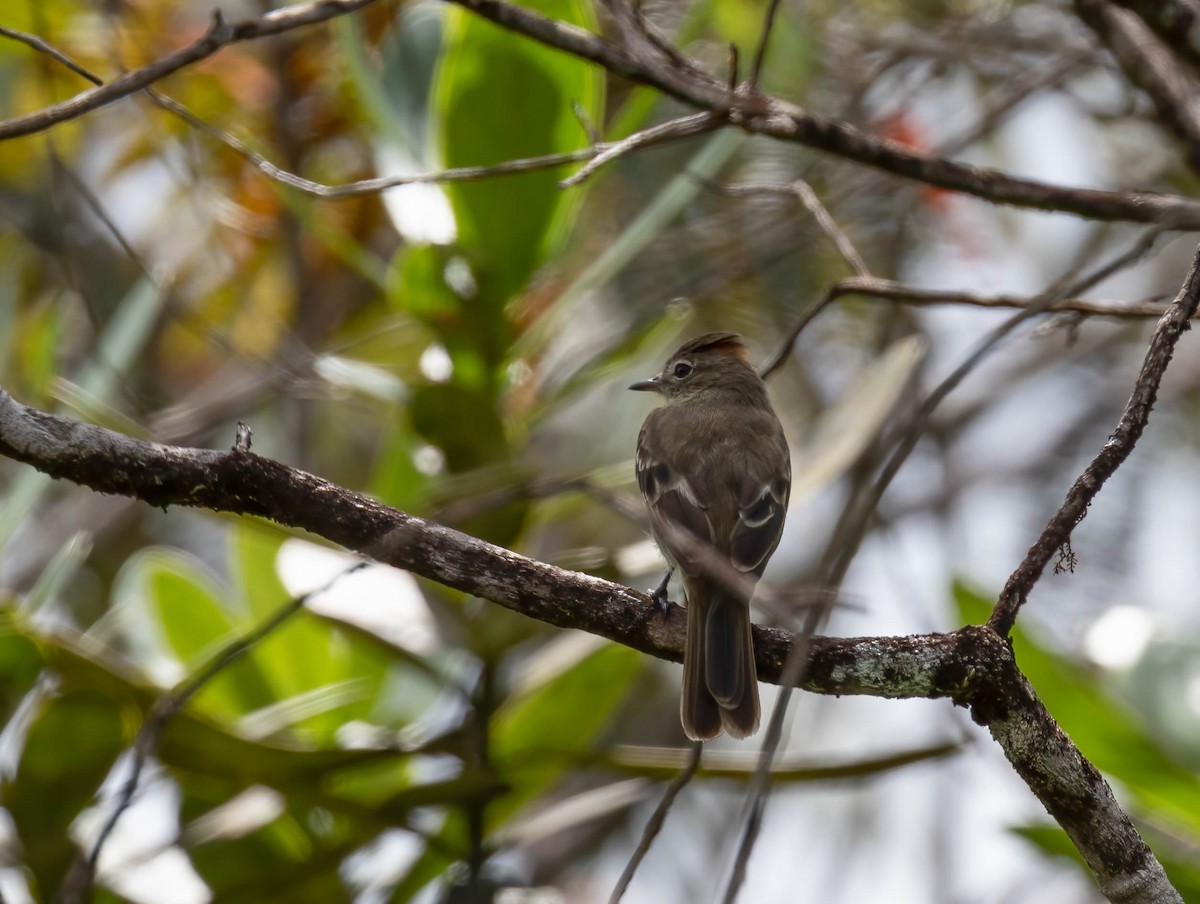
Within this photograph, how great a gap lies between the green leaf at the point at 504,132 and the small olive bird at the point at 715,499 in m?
0.73

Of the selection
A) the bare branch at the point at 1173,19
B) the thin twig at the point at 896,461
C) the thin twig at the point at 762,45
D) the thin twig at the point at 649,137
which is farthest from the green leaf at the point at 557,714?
the bare branch at the point at 1173,19

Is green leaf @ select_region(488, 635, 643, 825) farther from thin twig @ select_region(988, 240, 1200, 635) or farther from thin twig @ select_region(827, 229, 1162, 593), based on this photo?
thin twig @ select_region(827, 229, 1162, 593)

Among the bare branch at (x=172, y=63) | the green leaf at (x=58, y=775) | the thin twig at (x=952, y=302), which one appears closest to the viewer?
the bare branch at (x=172, y=63)

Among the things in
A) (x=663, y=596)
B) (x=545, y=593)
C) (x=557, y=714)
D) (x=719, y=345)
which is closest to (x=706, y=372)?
(x=719, y=345)

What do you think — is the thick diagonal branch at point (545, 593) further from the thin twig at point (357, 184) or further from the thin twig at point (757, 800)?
the thin twig at point (757, 800)

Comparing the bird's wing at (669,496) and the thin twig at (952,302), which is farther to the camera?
the bird's wing at (669,496)

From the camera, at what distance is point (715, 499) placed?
402cm

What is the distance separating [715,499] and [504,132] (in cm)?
128

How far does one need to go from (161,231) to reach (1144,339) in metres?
5.14

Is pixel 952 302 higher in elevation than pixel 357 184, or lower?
higher

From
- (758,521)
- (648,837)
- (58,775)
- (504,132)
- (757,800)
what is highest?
(504,132)

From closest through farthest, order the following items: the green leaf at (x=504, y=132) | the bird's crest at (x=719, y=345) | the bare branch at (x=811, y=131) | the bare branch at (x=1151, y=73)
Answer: the bare branch at (x=811, y=131) < the bare branch at (x=1151, y=73) < the green leaf at (x=504, y=132) < the bird's crest at (x=719, y=345)

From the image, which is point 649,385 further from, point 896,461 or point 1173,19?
point 896,461

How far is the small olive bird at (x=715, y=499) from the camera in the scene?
10.4ft
